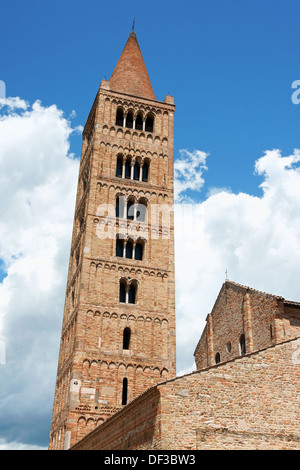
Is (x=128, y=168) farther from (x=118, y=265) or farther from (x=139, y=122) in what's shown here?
(x=118, y=265)

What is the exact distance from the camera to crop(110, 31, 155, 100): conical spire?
30.8 m

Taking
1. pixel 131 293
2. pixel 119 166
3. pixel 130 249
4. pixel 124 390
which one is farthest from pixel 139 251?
pixel 124 390

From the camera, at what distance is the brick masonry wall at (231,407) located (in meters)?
11.0

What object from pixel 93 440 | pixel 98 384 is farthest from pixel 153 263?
pixel 93 440

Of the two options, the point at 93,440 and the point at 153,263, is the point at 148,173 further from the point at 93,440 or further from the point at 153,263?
the point at 93,440

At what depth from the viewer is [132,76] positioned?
31609 mm

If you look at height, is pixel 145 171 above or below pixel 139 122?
below

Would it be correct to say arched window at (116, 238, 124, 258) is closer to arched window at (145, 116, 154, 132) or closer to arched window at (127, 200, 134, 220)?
arched window at (127, 200, 134, 220)

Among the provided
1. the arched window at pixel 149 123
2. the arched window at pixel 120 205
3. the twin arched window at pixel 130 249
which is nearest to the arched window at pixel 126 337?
the twin arched window at pixel 130 249

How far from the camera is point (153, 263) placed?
25.7 meters

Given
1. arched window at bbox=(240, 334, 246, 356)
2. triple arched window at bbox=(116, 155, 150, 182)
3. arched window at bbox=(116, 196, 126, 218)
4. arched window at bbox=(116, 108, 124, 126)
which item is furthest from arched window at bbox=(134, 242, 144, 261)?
arched window at bbox=(240, 334, 246, 356)

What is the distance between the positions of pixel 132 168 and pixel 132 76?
7033mm

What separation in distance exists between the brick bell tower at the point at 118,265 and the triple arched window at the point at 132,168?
55 mm

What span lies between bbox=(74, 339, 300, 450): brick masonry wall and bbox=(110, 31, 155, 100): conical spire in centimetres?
2172
